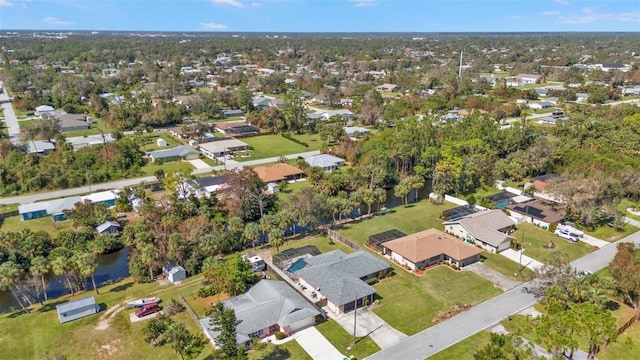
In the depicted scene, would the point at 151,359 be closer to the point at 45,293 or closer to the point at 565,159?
the point at 45,293

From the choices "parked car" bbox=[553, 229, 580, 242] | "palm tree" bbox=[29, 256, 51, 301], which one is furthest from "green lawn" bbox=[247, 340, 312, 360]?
"parked car" bbox=[553, 229, 580, 242]

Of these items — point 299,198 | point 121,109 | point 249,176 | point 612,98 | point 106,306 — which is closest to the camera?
point 106,306

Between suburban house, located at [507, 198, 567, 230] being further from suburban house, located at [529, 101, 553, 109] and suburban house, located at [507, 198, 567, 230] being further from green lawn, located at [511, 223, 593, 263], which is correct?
suburban house, located at [529, 101, 553, 109]

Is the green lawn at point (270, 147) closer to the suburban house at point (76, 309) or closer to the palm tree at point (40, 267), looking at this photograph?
the palm tree at point (40, 267)

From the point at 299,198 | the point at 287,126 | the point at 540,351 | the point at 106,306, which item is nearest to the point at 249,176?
the point at 299,198

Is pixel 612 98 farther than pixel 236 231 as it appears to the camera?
Yes

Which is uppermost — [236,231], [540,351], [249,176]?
[249,176]

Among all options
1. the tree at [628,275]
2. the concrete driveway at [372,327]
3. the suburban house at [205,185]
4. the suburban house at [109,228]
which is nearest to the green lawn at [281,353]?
the concrete driveway at [372,327]
